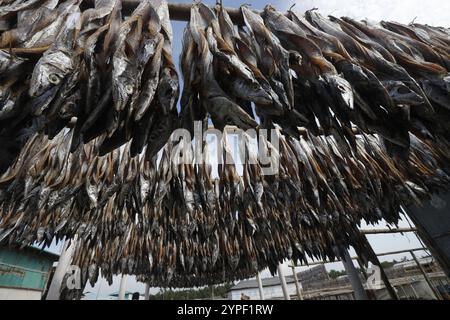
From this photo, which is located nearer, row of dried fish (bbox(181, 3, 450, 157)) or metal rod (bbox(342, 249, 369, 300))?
row of dried fish (bbox(181, 3, 450, 157))

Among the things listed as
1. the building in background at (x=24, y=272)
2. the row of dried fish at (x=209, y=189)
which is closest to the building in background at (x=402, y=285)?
the row of dried fish at (x=209, y=189)

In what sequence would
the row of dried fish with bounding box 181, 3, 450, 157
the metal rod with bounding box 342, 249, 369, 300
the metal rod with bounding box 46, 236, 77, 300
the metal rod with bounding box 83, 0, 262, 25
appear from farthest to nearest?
1. the metal rod with bounding box 342, 249, 369, 300
2. the metal rod with bounding box 46, 236, 77, 300
3. the metal rod with bounding box 83, 0, 262, 25
4. the row of dried fish with bounding box 181, 3, 450, 157

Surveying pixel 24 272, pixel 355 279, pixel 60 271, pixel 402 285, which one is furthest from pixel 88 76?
pixel 24 272

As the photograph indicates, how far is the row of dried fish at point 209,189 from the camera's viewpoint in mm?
2998

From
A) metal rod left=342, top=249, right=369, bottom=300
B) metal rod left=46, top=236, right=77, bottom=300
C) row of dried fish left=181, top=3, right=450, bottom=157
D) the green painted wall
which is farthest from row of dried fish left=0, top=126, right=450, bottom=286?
the green painted wall

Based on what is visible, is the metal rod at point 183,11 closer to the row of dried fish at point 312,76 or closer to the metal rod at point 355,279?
the row of dried fish at point 312,76

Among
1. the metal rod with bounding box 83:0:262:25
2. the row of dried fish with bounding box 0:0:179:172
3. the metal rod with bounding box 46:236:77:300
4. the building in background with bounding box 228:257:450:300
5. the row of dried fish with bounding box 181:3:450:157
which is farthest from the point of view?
the building in background with bounding box 228:257:450:300

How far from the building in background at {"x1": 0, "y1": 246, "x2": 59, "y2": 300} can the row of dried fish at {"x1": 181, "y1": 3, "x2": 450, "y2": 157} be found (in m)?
16.8

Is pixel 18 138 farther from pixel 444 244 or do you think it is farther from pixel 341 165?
pixel 444 244

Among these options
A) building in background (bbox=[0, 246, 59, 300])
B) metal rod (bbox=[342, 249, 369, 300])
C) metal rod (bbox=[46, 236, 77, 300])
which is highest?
building in background (bbox=[0, 246, 59, 300])

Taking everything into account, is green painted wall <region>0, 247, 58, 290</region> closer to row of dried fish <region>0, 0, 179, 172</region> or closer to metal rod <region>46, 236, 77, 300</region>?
metal rod <region>46, 236, 77, 300</region>

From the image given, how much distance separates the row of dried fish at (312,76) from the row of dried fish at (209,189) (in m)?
0.96

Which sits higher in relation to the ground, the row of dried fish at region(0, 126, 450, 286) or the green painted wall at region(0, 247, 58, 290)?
the green painted wall at region(0, 247, 58, 290)

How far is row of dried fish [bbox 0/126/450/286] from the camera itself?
300 centimetres
